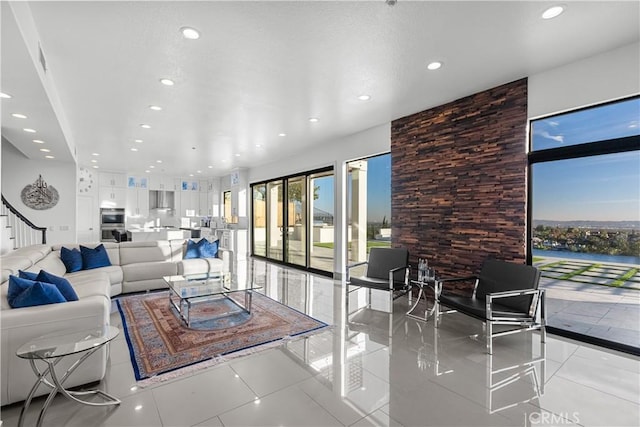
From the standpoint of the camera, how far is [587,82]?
10.2 ft

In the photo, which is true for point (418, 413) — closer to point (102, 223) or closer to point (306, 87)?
point (306, 87)

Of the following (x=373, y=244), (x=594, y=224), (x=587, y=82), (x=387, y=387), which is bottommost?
(x=387, y=387)

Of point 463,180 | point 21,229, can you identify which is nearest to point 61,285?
point 463,180

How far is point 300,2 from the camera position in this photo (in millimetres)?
2271

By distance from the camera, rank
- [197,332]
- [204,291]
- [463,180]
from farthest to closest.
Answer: [463,180] → [204,291] → [197,332]

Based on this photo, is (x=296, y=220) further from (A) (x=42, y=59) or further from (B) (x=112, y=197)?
(B) (x=112, y=197)

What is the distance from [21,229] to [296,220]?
559cm

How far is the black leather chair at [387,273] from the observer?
13.8 ft

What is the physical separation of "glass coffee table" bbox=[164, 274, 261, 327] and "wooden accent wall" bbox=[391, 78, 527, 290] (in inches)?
102

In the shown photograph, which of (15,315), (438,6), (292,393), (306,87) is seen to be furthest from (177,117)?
(292,393)

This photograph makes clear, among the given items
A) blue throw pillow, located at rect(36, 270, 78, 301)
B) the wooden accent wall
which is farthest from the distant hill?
blue throw pillow, located at rect(36, 270, 78, 301)

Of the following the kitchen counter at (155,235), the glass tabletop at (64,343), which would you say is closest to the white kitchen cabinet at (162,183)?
the kitchen counter at (155,235)

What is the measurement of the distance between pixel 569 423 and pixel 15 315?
3.72 metres

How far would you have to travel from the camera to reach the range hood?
36.8 ft
